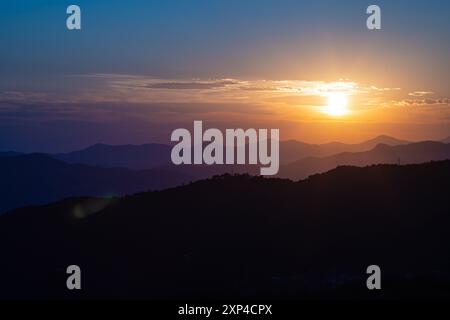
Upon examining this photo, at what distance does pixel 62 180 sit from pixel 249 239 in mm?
132778

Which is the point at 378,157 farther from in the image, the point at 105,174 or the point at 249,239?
the point at 249,239

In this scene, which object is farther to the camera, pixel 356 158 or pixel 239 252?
pixel 356 158

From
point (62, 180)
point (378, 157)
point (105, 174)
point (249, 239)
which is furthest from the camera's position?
point (378, 157)

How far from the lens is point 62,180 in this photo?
166 metres

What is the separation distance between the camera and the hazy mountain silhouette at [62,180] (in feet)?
517

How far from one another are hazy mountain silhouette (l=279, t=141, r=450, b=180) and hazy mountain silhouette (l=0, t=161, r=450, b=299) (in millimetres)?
113135

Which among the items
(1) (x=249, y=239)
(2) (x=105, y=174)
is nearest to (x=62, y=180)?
(2) (x=105, y=174)

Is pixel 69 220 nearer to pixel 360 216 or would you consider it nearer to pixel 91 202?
pixel 91 202

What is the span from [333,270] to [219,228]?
A: 12.2 metres

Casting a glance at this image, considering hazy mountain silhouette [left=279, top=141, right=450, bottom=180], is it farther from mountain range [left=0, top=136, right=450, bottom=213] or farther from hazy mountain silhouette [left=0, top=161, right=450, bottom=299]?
hazy mountain silhouette [left=0, top=161, right=450, bottom=299]

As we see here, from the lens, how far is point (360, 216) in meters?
43.0

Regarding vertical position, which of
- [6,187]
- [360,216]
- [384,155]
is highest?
[384,155]

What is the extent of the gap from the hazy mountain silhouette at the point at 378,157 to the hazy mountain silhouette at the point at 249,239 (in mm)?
113135

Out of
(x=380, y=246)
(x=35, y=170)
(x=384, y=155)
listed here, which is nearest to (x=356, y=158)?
(x=384, y=155)
